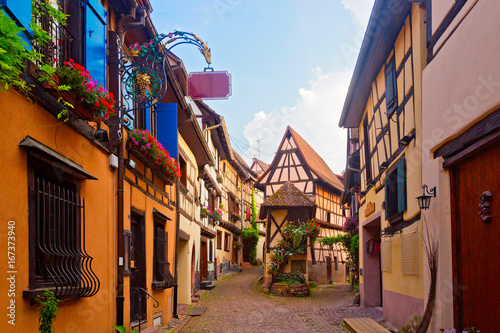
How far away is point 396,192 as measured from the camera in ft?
32.8

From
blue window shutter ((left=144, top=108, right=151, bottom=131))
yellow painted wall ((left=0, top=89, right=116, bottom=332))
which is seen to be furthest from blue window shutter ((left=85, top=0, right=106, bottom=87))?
blue window shutter ((left=144, top=108, right=151, bottom=131))

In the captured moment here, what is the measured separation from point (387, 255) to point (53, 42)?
759cm

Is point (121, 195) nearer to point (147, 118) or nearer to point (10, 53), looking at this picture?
point (147, 118)

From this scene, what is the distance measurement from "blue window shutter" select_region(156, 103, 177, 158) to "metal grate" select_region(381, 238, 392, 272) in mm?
4609

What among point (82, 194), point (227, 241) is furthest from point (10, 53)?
point (227, 241)

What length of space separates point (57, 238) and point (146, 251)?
419cm

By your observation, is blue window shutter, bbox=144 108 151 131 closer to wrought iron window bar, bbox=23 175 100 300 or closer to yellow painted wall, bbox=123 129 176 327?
yellow painted wall, bbox=123 129 176 327

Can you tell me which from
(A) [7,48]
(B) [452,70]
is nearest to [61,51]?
(A) [7,48]

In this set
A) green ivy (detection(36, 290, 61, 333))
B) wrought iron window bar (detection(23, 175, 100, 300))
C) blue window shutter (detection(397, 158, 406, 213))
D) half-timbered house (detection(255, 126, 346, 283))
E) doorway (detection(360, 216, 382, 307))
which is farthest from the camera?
half-timbered house (detection(255, 126, 346, 283))

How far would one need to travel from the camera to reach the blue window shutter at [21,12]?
4153 millimetres

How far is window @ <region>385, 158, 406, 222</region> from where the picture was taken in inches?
349

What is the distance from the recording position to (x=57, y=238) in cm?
537

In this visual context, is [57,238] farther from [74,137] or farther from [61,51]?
[61,51]

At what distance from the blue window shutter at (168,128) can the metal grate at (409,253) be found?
4.72m
